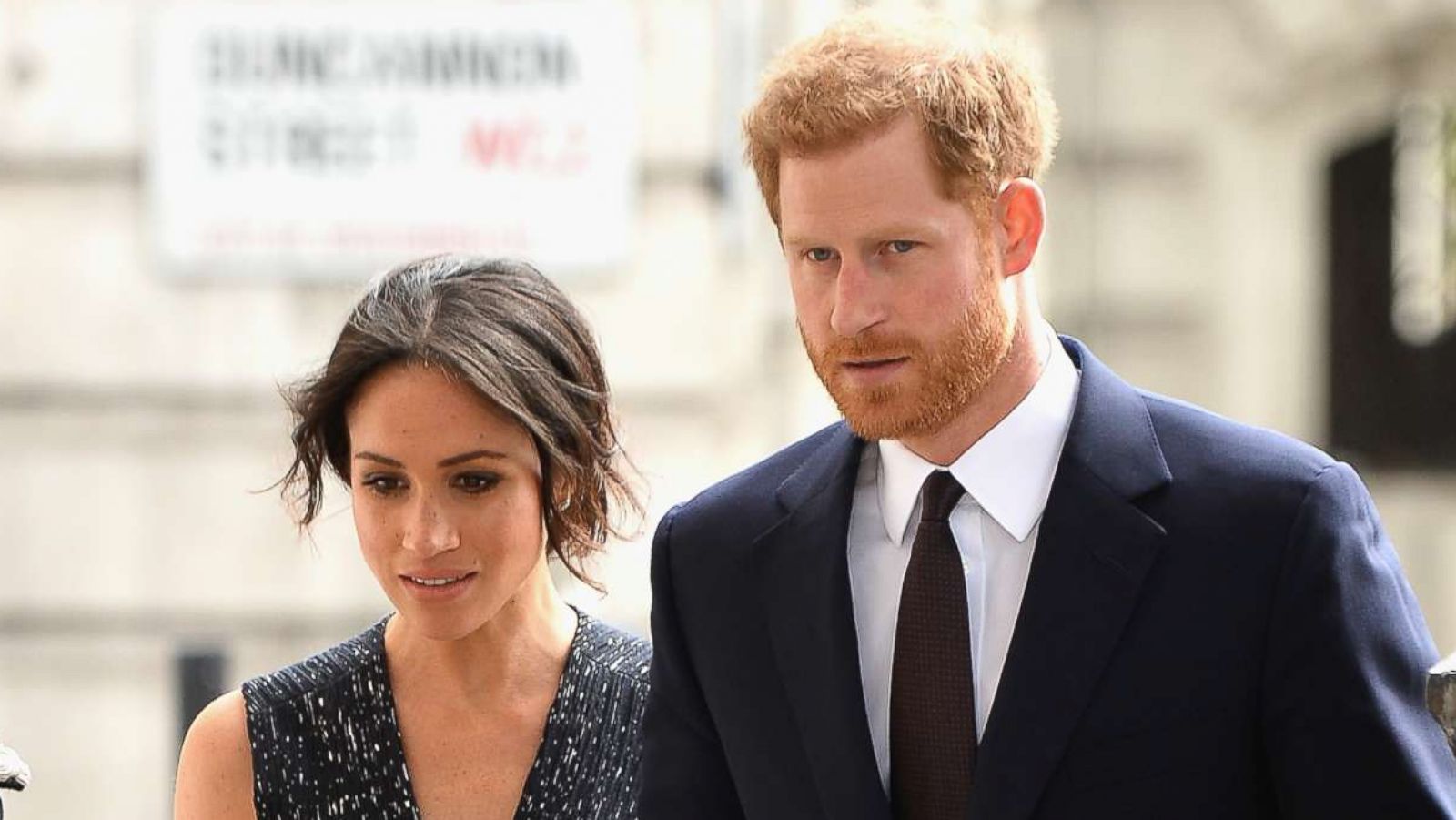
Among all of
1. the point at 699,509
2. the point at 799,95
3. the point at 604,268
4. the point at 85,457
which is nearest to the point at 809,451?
the point at 699,509

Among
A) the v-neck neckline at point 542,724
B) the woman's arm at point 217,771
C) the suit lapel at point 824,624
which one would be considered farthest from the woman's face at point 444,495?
the suit lapel at point 824,624

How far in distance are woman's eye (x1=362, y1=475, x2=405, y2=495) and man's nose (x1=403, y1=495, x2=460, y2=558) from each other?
0.06 meters

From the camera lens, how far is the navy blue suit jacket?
2.61 meters

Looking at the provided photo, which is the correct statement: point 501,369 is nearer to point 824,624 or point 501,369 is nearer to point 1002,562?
point 824,624

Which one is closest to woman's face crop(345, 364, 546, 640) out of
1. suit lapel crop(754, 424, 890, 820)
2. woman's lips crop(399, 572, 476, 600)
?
woman's lips crop(399, 572, 476, 600)

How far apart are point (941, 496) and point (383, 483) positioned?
0.83 meters

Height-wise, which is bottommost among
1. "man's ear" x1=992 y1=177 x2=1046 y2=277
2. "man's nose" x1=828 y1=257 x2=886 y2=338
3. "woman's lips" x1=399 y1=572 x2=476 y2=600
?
"woman's lips" x1=399 y1=572 x2=476 y2=600

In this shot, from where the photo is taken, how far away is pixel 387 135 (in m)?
7.55

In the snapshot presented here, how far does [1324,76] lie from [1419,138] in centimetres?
41

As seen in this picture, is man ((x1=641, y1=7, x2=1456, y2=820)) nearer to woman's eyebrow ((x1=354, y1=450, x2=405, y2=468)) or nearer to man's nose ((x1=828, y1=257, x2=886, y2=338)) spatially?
man's nose ((x1=828, y1=257, x2=886, y2=338))

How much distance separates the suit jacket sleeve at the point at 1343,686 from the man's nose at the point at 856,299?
0.50 m

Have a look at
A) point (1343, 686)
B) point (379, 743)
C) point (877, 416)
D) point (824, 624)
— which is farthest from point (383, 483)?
point (1343, 686)

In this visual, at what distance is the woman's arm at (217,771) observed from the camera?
339 centimetres

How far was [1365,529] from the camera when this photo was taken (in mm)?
2688
